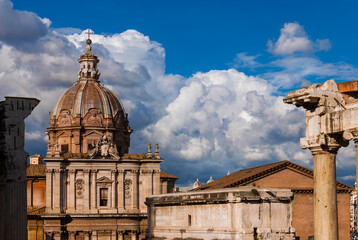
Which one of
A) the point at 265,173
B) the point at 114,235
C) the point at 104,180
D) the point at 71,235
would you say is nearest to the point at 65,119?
the point at 104,180

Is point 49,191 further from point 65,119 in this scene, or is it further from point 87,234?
point 65,119

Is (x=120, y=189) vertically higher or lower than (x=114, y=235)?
higher

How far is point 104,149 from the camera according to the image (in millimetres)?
53719

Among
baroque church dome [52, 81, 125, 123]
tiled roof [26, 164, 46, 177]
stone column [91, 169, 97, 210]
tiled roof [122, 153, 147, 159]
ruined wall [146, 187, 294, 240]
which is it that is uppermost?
baroque church dome [52, 81, 125, 123]

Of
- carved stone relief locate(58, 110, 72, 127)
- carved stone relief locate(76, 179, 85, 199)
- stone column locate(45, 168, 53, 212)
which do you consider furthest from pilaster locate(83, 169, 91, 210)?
carved stone relief locate(58, 110, 72, 127)

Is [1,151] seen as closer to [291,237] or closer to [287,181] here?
[291,237]

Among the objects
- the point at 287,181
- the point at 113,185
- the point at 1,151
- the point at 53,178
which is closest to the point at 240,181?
the point at 287,181

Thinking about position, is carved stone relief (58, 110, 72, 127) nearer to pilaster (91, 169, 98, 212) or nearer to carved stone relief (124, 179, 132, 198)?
pilaster (91, 169, 98, 212)

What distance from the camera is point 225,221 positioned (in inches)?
1481

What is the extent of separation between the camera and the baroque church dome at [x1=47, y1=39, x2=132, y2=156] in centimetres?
5756

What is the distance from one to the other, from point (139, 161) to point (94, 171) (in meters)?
3.68

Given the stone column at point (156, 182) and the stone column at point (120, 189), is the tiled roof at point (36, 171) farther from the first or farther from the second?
the stone column at point (156, 182)

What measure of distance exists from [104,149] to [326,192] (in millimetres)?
38979

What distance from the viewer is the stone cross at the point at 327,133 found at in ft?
52.1
